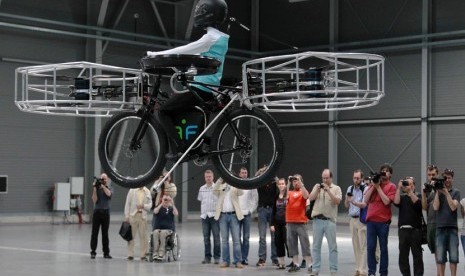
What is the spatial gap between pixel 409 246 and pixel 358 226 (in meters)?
2.39

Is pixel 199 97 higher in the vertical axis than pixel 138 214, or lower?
higher

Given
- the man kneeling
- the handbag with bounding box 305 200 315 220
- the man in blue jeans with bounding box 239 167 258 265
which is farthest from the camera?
the man kneeling

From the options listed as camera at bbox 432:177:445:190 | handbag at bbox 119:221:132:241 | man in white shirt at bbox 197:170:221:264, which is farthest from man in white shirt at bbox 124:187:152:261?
camera at bbox 432:177:445:190

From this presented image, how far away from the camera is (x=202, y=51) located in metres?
7.59

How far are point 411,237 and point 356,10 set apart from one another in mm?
27371

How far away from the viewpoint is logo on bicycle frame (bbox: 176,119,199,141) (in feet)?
25.3

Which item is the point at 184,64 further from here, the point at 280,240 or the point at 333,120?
the point at 333,120

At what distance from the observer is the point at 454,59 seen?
40.1 m

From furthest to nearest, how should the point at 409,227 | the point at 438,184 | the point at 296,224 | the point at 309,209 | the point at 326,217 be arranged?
the point at 296,224 < the point at 309,209 < the point at 326,217 < the point at 409,227 < the point at 438,184

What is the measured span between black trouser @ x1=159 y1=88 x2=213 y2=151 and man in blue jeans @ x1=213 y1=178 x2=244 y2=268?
14.7 m

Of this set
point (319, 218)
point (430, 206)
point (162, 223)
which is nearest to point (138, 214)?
point (162, 223)

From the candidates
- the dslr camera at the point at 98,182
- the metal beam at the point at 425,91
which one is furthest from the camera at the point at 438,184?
the metal beam at the point at 425,91

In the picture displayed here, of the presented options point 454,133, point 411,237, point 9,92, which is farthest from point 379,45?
point 411,237

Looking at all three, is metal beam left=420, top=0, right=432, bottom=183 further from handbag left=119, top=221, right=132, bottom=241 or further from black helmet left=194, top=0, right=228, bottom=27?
black helmet left=194, top=0, right=228, bottom=27
